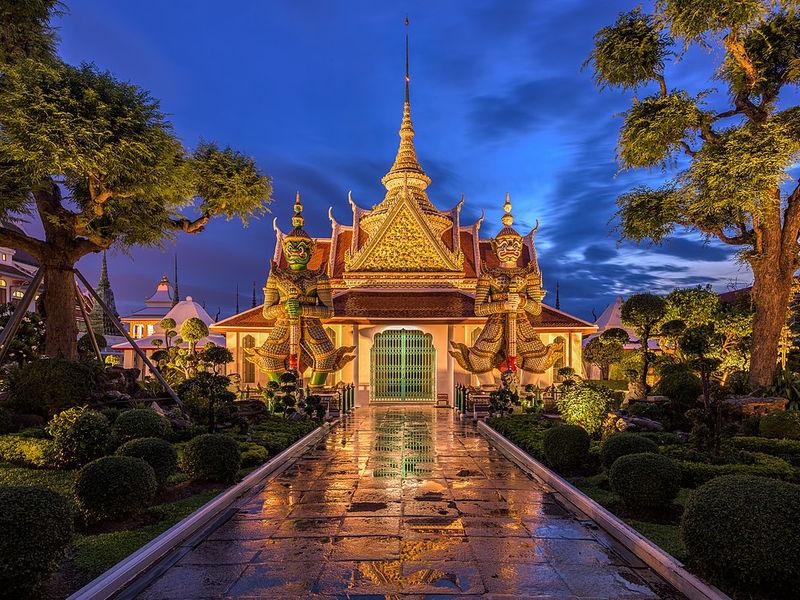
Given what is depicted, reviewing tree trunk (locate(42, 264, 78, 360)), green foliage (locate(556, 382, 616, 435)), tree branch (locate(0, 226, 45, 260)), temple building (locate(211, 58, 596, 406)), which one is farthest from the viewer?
temple building (locate(211, 58, 596, 406))

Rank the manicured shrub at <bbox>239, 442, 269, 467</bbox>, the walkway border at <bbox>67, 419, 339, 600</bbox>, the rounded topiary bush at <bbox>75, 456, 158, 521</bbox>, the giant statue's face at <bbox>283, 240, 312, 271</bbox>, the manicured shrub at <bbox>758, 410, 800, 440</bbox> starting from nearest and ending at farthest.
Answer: the walkway border at <bbox>67, 419, 339, 600</bbox>
the rounded topiary bush at <bbox>75, 456, 158, 521</bbox>
the manicured shrub at <bbox>239, 442, 269, 467</bbox>
the manicured shrub at <bbox>758, 410, 800, 440</bbox>
the giant statue's face at <bbox>283, 240, 312, 271</bbox>

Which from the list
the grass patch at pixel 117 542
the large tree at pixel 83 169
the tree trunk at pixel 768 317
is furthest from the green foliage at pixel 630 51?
the grass patch at pixel 117 542

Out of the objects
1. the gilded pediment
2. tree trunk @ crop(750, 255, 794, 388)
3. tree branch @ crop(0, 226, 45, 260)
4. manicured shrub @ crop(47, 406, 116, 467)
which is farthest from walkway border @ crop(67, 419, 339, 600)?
the gilded pediment

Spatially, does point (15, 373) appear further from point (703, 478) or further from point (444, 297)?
point (444, 297)

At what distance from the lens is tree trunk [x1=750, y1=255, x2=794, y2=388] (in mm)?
13023

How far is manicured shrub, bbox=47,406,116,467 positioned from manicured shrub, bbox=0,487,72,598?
4.61m

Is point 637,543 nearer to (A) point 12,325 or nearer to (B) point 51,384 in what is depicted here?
(B) point 51,384

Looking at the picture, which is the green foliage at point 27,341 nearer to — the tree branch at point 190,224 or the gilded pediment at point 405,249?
the tree branch at point 190,224

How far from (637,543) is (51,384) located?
10.6 m

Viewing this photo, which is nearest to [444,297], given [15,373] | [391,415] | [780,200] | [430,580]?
[391,415]

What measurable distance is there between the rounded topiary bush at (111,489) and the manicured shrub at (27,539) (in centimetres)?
168

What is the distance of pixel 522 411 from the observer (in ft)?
57.5

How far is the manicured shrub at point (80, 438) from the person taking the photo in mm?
8367

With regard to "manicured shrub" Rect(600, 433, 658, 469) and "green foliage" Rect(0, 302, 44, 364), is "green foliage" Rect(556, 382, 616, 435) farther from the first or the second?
"green foliage" Rect(0, 302, 44, 364)
